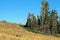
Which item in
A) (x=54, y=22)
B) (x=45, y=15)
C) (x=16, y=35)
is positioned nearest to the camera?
(x=16, y=35)

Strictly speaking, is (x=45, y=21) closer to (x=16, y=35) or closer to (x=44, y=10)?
(x=44, y=10)

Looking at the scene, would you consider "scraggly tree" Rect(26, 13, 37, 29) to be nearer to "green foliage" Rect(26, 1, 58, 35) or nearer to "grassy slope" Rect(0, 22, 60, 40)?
"green foliage" Rect(26, 1, 58, 35)

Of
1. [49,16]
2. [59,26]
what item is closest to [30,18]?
[49,16]

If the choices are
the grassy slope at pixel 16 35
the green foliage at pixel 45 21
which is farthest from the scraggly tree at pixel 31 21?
the grassy slope at pixel 16 35

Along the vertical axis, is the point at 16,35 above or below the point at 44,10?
below

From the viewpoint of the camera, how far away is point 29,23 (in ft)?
300

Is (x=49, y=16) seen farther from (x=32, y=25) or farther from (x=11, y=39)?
(x=11, y=39)

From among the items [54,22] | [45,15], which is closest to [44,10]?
[45,15]

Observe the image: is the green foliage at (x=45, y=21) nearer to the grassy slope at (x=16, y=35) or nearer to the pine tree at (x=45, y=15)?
the pine tree at (x=45, y=15)

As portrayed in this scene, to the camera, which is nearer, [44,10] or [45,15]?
[44,10]

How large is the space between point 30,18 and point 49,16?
880cm

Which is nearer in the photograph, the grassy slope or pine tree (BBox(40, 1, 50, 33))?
the grassy slope

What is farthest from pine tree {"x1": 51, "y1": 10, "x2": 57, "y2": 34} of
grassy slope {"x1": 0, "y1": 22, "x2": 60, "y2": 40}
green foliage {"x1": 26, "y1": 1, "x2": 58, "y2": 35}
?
grassy slope {"x1": 0, "y1": 22, "x2": 60, "y2": 40}

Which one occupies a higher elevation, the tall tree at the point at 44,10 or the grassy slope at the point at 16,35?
the tall tree at the point at 44,10
